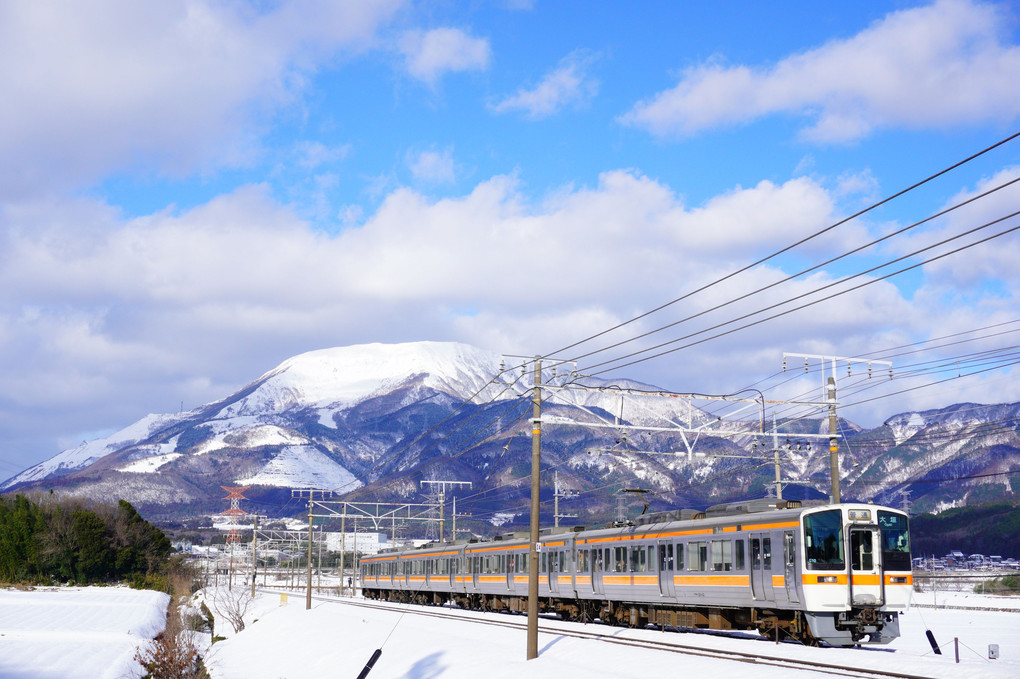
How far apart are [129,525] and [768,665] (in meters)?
94.1

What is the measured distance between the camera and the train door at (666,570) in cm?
3197

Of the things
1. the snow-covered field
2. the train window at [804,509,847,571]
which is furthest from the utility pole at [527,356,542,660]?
the train window at [804,509,847,571]

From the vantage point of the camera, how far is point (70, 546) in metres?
91.6

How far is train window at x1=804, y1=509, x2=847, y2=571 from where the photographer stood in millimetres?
25562

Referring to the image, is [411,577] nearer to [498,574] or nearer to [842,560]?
[498,574]

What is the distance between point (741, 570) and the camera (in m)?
28.1

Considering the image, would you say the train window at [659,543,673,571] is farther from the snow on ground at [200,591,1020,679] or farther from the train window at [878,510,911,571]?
the train window at [878,510,911,571]

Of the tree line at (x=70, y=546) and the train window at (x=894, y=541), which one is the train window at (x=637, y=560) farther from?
the tree line at (x=70, y=546)

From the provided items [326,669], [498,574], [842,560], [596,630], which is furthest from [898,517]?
[498,574]

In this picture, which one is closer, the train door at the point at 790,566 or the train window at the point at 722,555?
the train door at the point at 790,566

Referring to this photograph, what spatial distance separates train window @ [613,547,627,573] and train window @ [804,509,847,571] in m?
10.4

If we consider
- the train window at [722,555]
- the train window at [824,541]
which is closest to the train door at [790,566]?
the train window at [824,541]

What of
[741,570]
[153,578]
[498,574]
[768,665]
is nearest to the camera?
[768,665]

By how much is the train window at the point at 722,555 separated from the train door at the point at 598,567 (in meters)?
7.55
